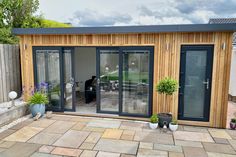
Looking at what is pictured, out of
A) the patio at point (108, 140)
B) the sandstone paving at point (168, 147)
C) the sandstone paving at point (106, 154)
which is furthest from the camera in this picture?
the sandstone paving at point (168, 147)

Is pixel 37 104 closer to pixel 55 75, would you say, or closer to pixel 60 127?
pixel 55 75

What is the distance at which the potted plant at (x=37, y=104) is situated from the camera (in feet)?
18.2

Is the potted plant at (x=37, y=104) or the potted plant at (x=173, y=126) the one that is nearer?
the potted plant at (x=173, y=126)

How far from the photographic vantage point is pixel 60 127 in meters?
4.98

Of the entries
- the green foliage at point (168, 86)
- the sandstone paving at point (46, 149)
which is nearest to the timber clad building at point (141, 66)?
the green foliage at point (168, 86)

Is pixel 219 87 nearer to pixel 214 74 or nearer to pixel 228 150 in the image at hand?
pixel 214 74

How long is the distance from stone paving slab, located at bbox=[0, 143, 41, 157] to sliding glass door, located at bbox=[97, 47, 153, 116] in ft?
7.38

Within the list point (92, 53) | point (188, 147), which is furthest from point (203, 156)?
point (92, 53)

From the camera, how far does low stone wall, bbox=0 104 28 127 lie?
500 cm

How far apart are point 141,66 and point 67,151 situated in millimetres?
A: 2782

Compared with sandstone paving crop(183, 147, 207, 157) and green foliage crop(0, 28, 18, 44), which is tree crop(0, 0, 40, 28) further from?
sandstone paving crop(183, 147, 207, 157)

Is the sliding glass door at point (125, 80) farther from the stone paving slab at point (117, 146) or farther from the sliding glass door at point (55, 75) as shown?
the stone paving slab at point (117, 146)

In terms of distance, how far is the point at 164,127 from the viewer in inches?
193

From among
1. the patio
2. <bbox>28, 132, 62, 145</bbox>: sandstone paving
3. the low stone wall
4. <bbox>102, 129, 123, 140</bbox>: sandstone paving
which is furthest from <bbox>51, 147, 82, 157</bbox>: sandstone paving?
the low stone wall
